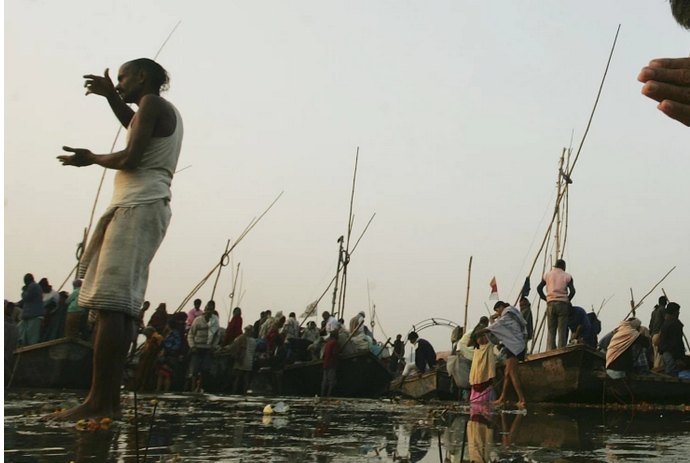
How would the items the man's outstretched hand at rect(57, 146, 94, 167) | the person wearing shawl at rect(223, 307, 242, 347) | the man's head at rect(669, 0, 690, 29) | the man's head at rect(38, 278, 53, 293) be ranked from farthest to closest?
the person wearing shawl at rect(223, 307, 242, 347) → the man's head at rect(38, 278, 53, 293) → the man's outstretched hand at rect(57, 146, 94, 167) → the man's head at rect(669, 0, 690, 29)

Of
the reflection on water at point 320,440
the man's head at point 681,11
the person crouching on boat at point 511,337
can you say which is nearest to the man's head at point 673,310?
the person crouching on boat at point 511,337

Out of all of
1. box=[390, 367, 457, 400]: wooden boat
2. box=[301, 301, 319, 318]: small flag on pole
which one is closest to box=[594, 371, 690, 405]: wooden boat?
box=[390, 367, 457, 400]: wooden boat

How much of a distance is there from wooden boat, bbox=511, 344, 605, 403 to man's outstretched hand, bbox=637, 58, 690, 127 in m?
8.56

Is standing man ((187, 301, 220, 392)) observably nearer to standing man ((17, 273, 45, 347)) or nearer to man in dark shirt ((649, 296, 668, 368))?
standing man ((17, 273, 45, 347))

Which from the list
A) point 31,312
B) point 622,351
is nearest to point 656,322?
point 622,351

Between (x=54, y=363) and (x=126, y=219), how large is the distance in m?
8.29

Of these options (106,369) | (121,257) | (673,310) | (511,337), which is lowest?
(106,369)

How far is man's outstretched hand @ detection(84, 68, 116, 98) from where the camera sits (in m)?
4.23

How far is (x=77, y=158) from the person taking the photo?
4055mm

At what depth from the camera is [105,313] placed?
384 cm

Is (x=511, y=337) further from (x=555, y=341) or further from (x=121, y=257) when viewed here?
(x=121, y=257)

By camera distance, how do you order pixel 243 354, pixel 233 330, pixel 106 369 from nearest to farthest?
pixel 106 369 → pixel 243 354 → pixel 233 330

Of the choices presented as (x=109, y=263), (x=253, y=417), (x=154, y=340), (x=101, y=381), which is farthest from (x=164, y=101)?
(x=154, y=340)

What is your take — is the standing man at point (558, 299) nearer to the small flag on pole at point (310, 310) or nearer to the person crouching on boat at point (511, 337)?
the person crouching on boat at point (511, 337)
